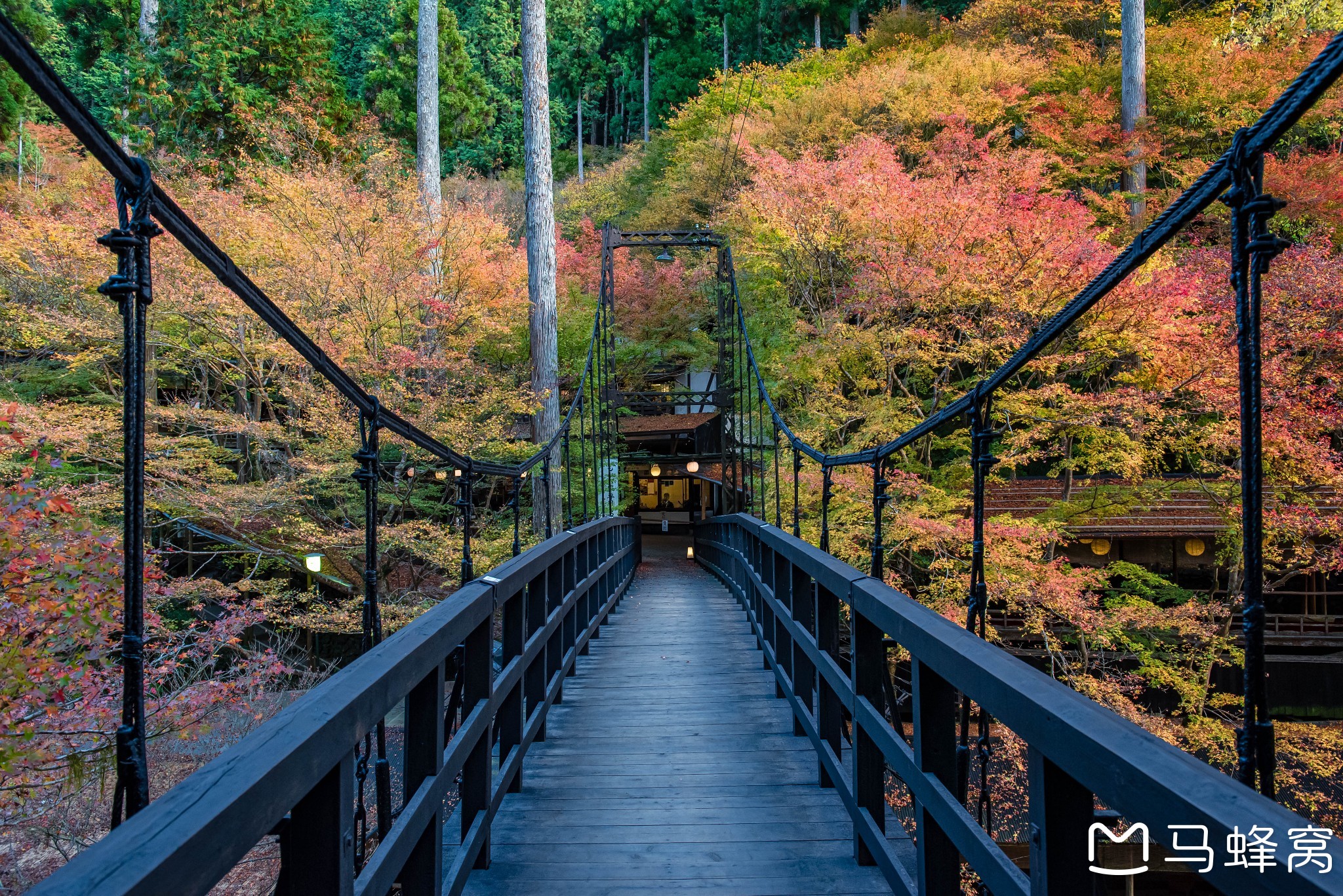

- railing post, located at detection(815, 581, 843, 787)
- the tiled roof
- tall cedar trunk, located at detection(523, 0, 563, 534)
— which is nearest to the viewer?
railing post, located at detection(815, 581, 843, 787)

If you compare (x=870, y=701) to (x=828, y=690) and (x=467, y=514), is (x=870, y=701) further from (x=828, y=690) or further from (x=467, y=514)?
(x=467, y=514)

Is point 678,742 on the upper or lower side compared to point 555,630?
lower

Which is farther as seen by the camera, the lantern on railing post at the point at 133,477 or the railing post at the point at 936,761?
the railing post at the point at 936,761

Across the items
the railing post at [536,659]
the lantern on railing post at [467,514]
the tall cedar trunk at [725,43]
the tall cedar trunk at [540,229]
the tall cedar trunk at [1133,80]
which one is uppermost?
the tall cedar trunk at [725,43]

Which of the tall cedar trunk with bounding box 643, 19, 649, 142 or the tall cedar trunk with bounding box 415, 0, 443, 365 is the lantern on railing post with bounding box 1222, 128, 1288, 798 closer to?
the tall cedar trunk with bounding box 415, 0, 443, 365

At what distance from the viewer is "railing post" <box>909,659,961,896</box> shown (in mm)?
1546

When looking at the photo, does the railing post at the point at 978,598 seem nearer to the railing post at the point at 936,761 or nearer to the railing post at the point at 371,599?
the railing post at the point at 936,761

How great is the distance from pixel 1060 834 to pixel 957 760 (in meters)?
0.55

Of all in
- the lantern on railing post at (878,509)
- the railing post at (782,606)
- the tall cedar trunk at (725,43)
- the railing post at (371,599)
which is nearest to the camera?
the railing post at (371,599)

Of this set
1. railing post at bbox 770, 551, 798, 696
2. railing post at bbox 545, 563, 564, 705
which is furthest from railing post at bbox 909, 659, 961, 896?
railing post at bbox 545, 563, 564, 705

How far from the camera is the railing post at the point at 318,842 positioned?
3.57 feet

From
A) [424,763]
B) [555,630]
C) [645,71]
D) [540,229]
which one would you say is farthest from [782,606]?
[645,71]

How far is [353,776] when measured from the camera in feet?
4.06

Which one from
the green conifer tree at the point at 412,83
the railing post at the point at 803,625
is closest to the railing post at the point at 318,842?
the railing post at the point at 803,625
